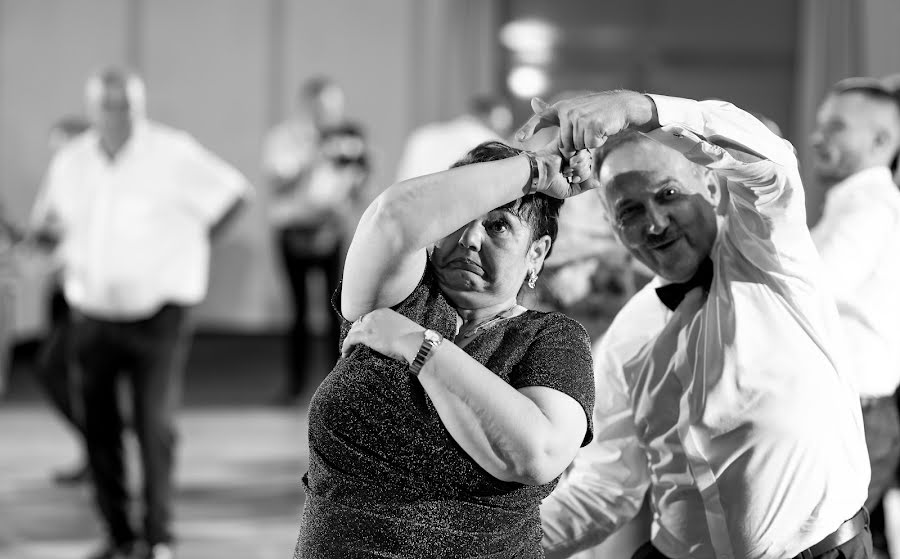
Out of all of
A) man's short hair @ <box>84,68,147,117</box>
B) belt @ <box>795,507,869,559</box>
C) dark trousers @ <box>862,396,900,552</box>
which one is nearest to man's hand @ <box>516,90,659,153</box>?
belt @ <box>795,507,869,559</box>

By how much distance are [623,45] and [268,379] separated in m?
4.25

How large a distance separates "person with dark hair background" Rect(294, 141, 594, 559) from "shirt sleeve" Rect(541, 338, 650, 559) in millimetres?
389

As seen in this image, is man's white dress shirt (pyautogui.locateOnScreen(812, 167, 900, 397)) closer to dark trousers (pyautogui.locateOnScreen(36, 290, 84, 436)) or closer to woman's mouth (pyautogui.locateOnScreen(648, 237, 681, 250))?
woman's mouth (pyautogui.locateOnScreen(648, 237, 681, 250))

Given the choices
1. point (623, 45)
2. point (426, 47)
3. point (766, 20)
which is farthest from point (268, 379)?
point (766, 20)

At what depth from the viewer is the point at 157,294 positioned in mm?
3965

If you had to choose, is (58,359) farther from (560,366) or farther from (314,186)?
(560,366)

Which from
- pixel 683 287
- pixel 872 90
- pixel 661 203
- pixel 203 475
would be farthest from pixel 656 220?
pixel 203 475

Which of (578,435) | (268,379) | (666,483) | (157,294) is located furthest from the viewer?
(268,379)

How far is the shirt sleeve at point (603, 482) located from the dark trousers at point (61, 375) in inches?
122

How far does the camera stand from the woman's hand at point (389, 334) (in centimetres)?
139

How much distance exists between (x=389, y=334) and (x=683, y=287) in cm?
57

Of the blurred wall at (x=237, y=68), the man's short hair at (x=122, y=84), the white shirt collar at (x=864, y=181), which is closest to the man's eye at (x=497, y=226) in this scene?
the white shirt collar at (x=864, y=181)

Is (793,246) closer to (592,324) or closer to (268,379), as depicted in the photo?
(592,324)

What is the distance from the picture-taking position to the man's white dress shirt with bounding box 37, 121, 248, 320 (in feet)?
12.9
